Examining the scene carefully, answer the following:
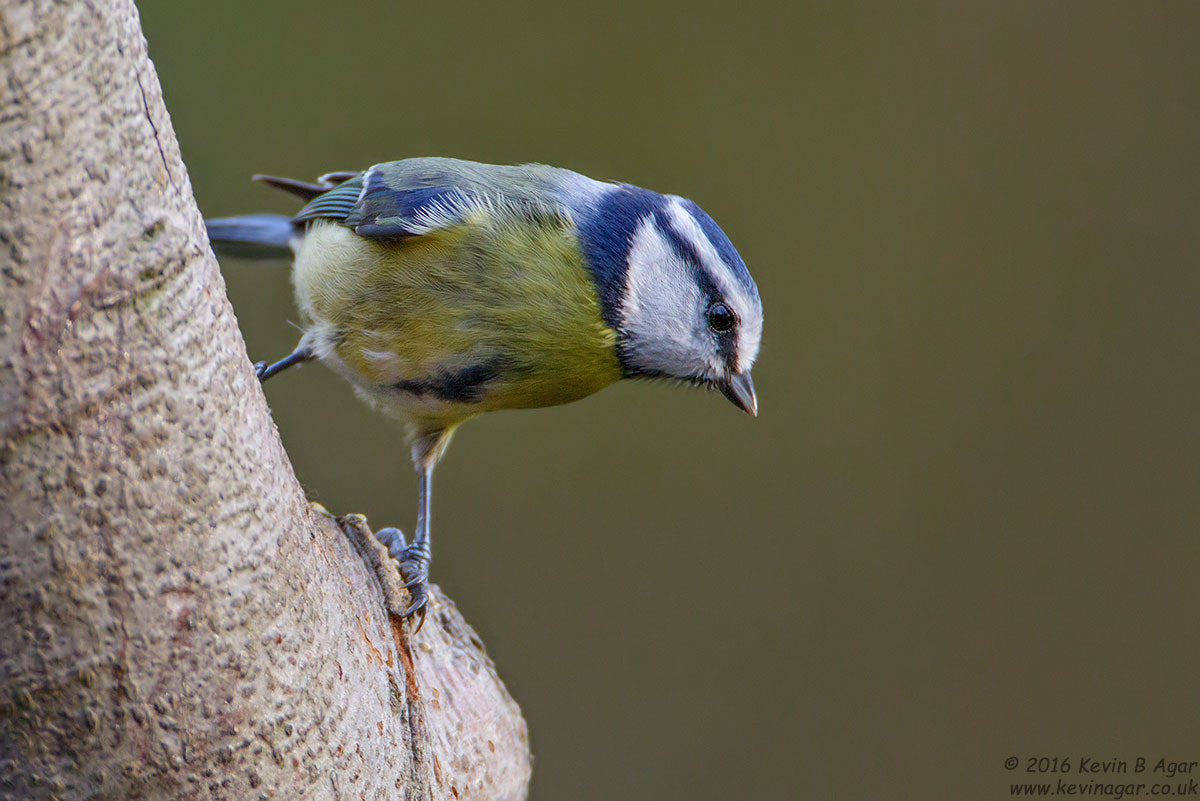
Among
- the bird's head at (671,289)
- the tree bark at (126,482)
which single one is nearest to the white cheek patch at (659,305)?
the bird's head at (671,289)

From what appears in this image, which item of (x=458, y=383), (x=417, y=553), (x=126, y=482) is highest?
(x=126, y=482)

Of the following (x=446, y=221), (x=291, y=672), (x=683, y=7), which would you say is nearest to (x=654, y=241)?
(x=446, y=221)

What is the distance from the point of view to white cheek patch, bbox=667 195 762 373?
1.15 meters

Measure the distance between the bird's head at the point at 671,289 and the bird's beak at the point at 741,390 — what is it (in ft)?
0.07

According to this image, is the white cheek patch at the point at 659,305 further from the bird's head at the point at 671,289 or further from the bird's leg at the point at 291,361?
the bird's leg at the point at 291,361

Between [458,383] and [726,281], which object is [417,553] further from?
[726,281]

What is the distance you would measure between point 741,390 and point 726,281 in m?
0.14

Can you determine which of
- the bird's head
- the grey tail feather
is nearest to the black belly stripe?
the bird's head

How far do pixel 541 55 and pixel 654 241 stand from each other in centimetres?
133

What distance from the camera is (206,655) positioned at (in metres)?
0.66

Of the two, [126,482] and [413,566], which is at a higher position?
[126,482]

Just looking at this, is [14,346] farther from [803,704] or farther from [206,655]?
[803,704]

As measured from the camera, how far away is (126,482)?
616 mm

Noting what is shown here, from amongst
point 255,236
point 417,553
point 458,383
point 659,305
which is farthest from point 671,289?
point 255,236
